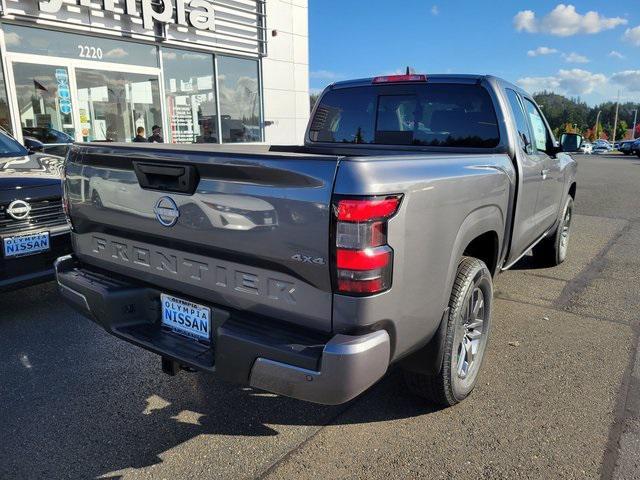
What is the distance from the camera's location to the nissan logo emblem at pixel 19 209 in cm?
395

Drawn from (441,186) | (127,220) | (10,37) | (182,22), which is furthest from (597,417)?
(182,22)

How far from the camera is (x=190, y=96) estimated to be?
1255cm

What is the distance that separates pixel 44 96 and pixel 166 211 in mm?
9015

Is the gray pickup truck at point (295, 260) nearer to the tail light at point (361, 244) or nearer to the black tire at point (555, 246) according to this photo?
the tail light at point (361, 244)

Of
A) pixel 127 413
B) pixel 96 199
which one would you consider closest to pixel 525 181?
pixel 96 199

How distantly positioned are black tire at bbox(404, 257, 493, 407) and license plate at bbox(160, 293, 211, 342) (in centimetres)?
112

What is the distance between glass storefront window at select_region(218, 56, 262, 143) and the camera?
13.4m

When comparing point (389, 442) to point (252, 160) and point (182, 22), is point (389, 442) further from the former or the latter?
point (182, 22)

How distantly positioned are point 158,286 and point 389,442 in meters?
1.45

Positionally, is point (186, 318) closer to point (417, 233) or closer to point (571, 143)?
point (417, 233)

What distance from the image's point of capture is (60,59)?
9.69 meters

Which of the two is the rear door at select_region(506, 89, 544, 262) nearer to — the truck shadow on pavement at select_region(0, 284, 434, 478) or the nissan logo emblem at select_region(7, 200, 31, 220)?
the truck shadow on pavement at select_region(0, 284, 434, 478)

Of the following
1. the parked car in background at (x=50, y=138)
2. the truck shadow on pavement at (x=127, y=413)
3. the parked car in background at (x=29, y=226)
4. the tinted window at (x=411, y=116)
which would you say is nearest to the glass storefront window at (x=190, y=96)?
the parked car in background at (x=50, y=138)

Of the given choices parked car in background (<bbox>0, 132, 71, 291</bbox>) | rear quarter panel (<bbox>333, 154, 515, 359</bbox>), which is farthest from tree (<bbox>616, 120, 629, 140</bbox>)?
parked car in background (<bbox>0, 132, 71, 291</bbox>)
